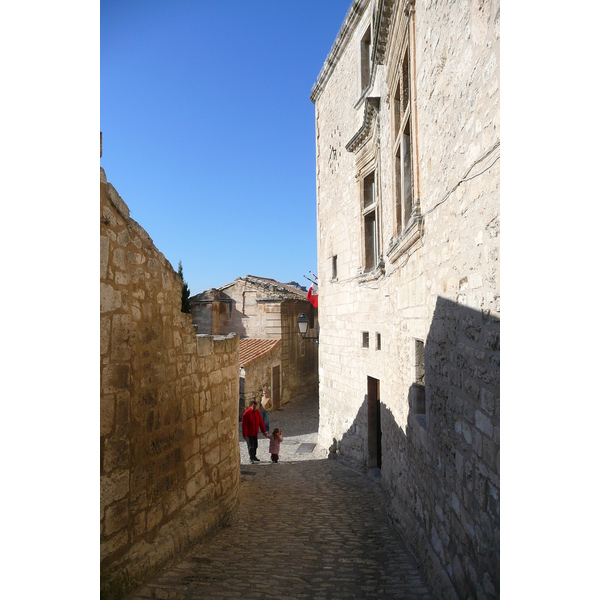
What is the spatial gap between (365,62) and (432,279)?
6.44m

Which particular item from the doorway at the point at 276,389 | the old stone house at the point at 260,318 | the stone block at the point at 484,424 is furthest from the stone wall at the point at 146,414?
the old stone house at the point at 260,318

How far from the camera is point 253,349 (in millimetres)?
16484

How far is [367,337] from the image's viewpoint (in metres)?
8.14

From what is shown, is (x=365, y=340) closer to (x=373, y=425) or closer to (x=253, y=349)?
(x=373, y=425)

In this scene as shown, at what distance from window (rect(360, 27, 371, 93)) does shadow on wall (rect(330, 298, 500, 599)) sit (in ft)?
19.4

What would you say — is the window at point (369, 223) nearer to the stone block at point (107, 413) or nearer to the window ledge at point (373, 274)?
the window ledge at point (373, 274)

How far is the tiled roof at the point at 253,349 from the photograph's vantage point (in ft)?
48.9

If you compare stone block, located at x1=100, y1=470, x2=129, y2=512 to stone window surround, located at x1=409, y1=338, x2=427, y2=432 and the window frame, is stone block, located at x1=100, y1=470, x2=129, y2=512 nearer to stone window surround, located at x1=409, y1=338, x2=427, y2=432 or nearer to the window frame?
stone window surround, located at x1=409, y1=338, x2=427, y2=432

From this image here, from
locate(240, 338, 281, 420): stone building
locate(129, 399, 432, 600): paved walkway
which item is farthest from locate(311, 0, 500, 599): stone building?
locate(240, 338, 281, 420): stone building

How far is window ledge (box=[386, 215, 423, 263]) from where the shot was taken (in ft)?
13.3

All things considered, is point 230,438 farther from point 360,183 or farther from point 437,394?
point 360,183

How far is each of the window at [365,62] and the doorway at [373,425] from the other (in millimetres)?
5493

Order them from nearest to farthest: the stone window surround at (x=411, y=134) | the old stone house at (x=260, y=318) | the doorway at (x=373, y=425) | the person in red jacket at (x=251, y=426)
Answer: the stone window surround at (x=411, y=134), the doorway at (x=373, y=425), the person in red jacket at (x=251, y=426), the old stone house at (x=260, y=318)
